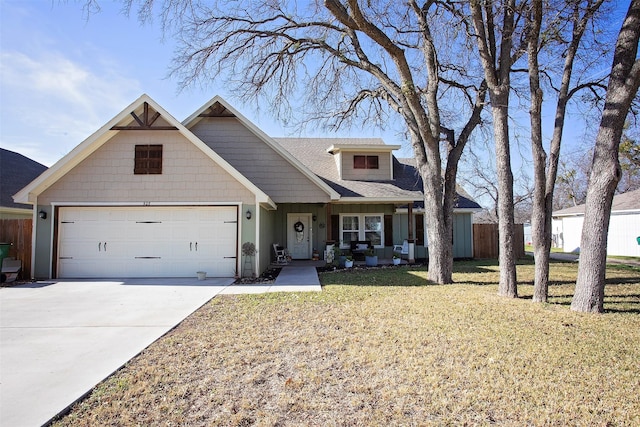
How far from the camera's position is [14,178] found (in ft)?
56.8

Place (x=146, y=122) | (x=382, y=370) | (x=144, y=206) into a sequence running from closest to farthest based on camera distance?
(x=382, y=370) < (x=146, y=122) < (x=144, y=206)

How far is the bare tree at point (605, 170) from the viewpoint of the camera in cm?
659

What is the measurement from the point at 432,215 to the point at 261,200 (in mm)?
5031

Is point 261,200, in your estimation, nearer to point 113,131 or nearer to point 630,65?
point 113,131

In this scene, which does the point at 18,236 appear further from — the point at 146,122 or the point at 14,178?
the point at 14,178

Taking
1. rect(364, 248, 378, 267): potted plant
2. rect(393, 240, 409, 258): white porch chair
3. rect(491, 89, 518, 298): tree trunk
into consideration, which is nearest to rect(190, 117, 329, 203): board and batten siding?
rect(364, 248, 378, 267): potted plant

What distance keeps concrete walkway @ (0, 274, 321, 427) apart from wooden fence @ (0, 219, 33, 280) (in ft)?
5.80

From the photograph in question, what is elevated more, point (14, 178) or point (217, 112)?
point (217, 112)

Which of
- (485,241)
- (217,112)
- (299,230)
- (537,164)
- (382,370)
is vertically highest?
(217,112)

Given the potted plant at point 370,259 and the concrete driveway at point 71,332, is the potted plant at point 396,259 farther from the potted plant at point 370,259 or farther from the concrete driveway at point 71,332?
the concrete driveway at point 71,332

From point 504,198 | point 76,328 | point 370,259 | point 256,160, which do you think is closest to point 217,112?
point 256,160

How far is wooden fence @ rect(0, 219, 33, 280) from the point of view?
11.1m

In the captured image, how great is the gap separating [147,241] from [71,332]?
19.8ft

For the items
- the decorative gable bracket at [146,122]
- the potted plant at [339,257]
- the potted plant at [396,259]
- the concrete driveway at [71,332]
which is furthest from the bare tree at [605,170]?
the decorative gable bracket at [146,122]
